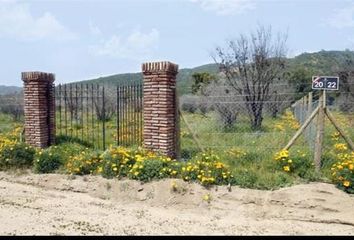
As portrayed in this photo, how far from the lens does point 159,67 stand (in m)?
8.16

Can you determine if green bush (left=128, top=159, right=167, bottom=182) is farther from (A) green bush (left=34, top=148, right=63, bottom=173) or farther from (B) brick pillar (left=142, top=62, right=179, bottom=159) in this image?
(A) green bush (left=34, top=148, right=63, bottom=173)

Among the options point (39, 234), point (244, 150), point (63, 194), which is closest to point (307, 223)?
Result: point (244, 150)

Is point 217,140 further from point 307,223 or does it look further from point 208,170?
point 307,223

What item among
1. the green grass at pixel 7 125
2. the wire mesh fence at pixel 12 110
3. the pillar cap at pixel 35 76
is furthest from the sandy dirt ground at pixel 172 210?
the wire mesh fence at pixel 12 110

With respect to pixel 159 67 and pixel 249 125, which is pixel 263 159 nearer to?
pixel 159 67

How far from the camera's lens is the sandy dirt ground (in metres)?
5.59

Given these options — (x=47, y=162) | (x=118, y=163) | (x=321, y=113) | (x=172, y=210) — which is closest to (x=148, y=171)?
(x=118, y=163)

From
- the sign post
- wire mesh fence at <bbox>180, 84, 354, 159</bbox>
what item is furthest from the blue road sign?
wire mesh fence at <bbox>180, 84, 354, 159</bbox>

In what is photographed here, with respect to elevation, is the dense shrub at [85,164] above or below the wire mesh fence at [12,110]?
below

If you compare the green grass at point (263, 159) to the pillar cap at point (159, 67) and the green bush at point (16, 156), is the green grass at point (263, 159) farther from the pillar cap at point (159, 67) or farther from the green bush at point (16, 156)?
the green bush at point (16, 156)

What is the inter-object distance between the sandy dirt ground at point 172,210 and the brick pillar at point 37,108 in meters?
2.72

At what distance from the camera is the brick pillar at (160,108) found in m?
8.16

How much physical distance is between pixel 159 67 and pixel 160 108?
0.89m
